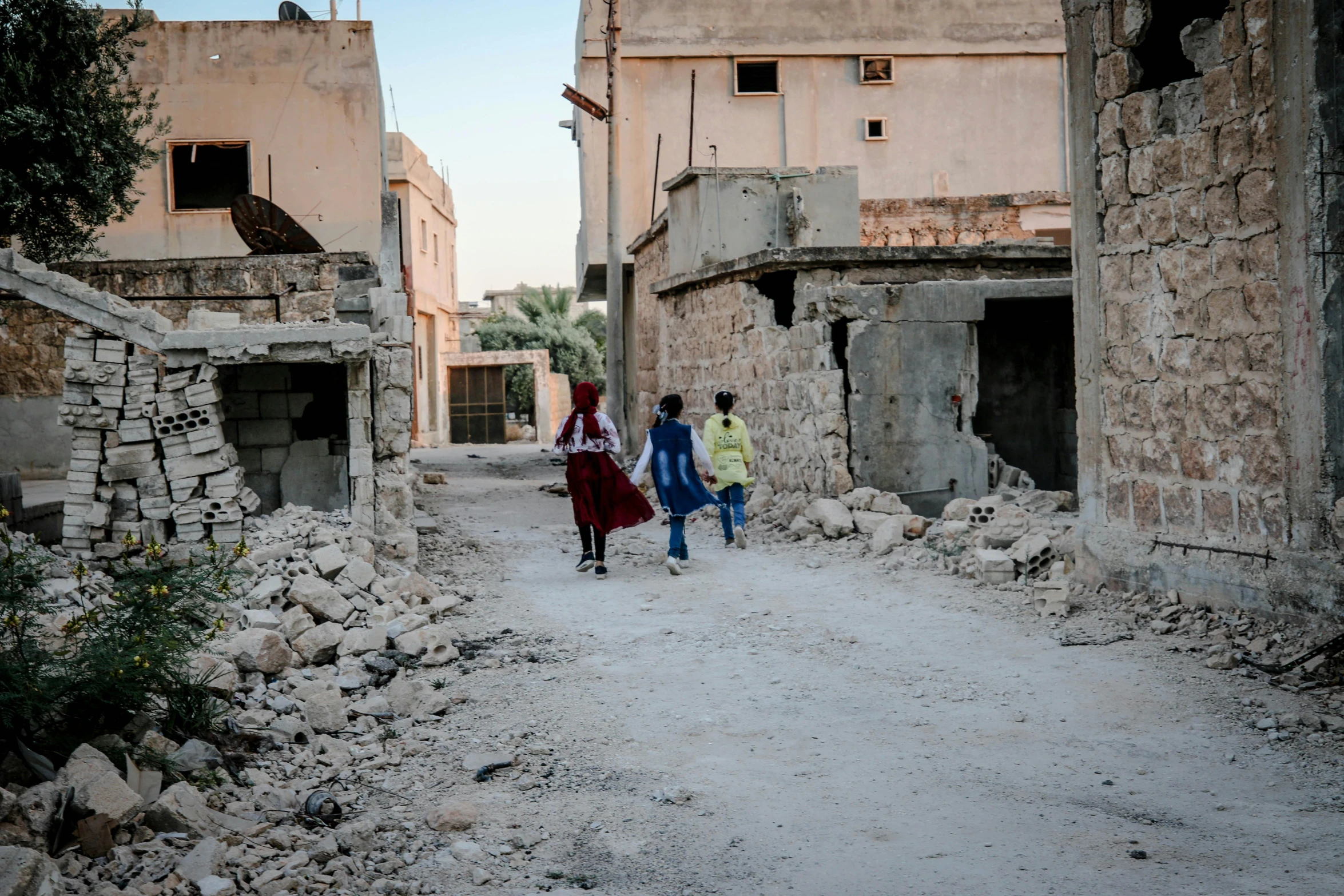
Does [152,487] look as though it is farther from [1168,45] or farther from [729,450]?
[1168,45]

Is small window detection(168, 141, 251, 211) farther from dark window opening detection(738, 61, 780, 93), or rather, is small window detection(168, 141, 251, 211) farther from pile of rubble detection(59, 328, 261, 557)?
pile of rubble detection(59, 328, 261, 557)

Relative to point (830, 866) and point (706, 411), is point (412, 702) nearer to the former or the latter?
point (830, 866)

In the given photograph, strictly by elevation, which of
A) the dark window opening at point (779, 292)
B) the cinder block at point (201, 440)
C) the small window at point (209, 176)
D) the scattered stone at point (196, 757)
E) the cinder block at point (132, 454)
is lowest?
the scattered stone at point (196, 757)

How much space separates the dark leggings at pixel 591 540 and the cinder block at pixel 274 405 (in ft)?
8.75

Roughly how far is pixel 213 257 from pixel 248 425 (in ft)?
20.1

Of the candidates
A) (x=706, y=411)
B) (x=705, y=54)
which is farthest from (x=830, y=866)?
(x=705, y=54)

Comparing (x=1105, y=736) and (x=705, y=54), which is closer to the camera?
(x=1105, y=736)

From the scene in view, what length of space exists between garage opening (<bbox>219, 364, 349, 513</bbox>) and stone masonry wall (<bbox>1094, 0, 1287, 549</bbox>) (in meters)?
5.87

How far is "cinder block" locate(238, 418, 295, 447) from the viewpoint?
29.6 feet

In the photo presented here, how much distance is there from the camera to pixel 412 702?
516cm

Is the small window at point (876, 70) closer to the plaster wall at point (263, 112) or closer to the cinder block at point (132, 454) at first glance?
the plaster wall at point (263, 112)

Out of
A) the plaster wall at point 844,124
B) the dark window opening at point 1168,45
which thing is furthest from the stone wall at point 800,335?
the plaster wall at point 844,124

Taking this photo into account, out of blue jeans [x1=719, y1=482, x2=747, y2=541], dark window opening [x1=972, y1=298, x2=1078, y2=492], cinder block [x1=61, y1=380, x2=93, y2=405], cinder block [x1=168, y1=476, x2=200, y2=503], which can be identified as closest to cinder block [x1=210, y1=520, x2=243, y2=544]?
cinder block [x1=168, y1=476, x2=200, y2=503]

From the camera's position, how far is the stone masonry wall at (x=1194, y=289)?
566 cm
